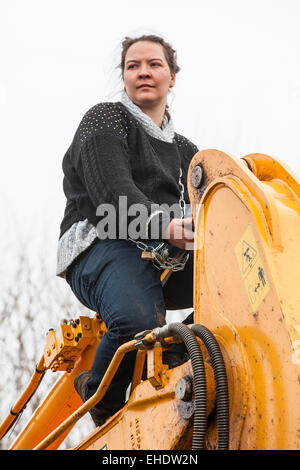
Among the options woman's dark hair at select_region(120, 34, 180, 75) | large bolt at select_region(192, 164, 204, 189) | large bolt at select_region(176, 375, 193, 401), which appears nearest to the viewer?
large bolt at select_region(176, 375, 193, 401)

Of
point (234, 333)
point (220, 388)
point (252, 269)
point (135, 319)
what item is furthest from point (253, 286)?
point (135, 319)

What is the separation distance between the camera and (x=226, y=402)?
1.73 meters

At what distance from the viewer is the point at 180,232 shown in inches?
90.3

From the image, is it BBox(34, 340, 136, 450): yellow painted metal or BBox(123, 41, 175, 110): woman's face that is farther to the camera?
BBox(123, 41, 175, 110): woman's face

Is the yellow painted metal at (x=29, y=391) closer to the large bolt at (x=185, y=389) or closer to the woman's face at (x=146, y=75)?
the woman's face at (x=146, y=75)

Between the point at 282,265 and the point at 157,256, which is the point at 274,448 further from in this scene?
the point at 157,256

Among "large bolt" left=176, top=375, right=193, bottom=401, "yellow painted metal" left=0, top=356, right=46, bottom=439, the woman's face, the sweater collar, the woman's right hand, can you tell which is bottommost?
"yellow painted metal" left=0, top=356, right=46, bottom=439

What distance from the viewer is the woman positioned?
248cm

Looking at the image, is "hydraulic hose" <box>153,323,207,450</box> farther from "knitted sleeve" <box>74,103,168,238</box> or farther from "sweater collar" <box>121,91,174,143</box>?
"sweater collar" <box>121,91,174,143</box>

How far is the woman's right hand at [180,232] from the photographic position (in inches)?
89.7

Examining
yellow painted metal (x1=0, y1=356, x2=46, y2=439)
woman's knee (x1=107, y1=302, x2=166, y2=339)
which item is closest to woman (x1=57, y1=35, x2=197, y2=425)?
woman's knee (x1=107, y1=302, x2=166, y2=339)

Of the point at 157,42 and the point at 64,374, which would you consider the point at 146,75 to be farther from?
the point at 64,374

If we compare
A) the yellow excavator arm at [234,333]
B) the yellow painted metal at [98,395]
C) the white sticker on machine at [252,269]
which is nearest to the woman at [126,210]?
the yellow painted metal at [98,395]

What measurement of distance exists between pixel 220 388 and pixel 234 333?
164 millimetres
